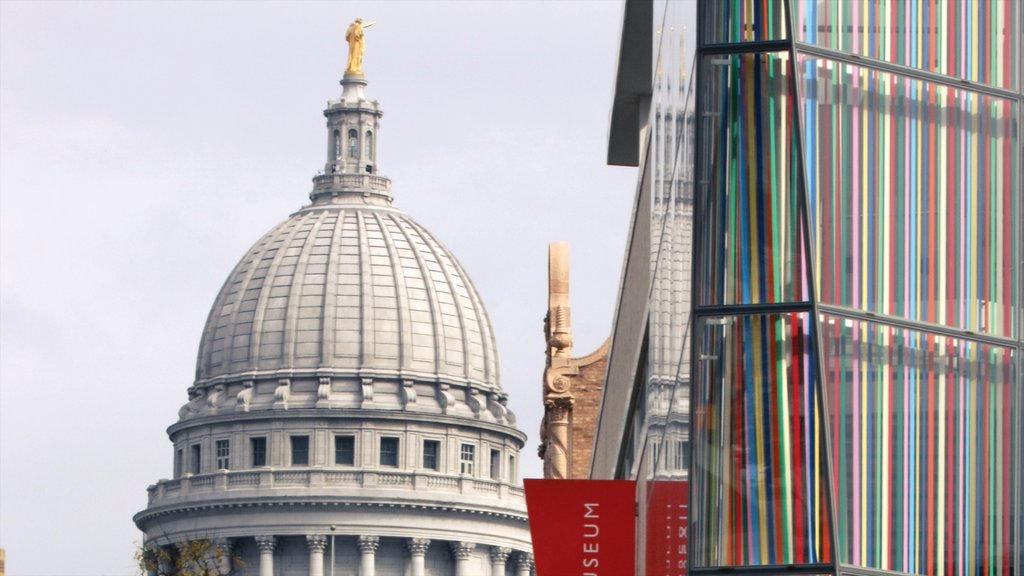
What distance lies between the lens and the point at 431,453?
160625 mm

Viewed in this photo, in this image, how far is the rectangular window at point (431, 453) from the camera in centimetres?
15950

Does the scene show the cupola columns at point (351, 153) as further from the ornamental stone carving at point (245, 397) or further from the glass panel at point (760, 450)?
the glass panel at point (760, 450)

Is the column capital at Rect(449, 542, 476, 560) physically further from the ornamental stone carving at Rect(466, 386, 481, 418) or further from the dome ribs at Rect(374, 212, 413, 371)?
the dome ribs at Rect(374, 212, 413, 371)

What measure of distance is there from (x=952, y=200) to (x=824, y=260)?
2.54ft

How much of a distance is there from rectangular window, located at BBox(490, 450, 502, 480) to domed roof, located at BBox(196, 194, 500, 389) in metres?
3.84

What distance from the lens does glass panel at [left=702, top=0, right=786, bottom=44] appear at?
620 inches

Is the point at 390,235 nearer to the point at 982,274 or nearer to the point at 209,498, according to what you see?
the point at 209,498

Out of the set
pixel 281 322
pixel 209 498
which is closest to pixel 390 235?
pixel 281 322

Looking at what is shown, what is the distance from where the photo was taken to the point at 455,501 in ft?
516

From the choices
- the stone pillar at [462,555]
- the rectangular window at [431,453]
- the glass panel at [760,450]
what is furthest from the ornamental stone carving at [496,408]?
the glass panel at [760,450]

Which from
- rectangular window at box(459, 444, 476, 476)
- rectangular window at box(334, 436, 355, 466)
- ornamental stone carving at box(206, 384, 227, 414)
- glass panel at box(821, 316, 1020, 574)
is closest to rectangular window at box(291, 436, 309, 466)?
rectangular window at box(334, 436, 355, 466)

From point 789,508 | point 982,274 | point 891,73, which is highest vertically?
point 891,73

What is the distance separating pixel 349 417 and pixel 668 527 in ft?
460

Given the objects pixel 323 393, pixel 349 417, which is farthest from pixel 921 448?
pixel 323 393
